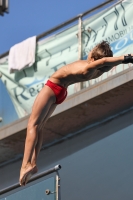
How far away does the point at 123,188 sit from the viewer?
12117 mm

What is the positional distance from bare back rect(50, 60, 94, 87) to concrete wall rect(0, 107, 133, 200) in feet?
13.2

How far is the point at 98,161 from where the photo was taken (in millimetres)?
12688

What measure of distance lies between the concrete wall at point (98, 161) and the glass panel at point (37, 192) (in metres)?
2.25

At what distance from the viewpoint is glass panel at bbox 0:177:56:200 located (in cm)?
991

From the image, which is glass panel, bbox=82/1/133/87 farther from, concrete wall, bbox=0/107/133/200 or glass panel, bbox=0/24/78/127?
concrete wall, bbox=0/107/133/200

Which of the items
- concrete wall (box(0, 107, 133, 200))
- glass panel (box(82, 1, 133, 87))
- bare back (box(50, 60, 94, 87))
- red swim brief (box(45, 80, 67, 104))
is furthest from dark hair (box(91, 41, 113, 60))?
concrete wall (box(0, 107, 133, 200))

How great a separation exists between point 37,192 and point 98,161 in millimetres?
2726

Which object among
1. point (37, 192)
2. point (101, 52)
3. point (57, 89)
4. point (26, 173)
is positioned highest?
point (101, 52)

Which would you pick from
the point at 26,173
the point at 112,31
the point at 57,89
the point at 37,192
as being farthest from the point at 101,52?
the point at 112,31

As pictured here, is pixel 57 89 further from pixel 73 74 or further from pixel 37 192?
pixel 37 192

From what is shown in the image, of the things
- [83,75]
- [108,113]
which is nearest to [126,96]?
[108,113]

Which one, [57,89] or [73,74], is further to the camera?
[57,89]

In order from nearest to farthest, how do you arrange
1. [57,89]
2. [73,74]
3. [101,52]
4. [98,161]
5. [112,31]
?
[101,52]
[73,74]
[57,89]
[112,31]
[98,161]

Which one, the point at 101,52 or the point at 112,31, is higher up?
the point at 112,31
